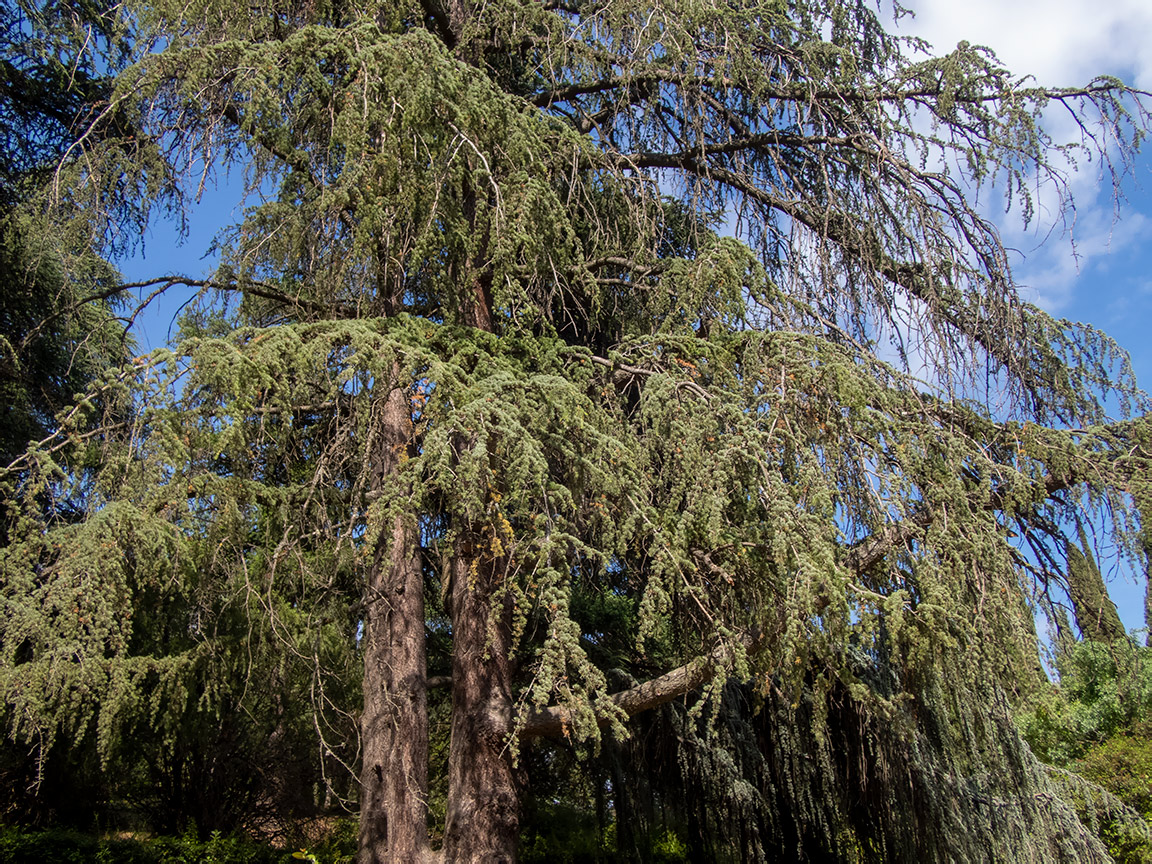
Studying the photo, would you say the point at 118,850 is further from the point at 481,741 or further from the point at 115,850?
the point at 481,741

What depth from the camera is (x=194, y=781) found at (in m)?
10.5

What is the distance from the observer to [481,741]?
19.4 feet

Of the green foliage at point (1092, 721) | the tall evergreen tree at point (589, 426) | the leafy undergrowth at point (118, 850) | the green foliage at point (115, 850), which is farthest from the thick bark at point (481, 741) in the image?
the green foliage at point (1092, 721)

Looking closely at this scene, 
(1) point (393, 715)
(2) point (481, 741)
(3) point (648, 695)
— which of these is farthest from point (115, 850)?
(3) point (648, 695)

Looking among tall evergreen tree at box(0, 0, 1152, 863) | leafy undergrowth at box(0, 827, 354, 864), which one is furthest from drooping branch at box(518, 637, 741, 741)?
leafy undergrowth at box(0, 827, 354, 864)

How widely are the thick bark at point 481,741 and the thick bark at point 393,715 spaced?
11.7 inches

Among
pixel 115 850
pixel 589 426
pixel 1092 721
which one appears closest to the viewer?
pixel 589 426

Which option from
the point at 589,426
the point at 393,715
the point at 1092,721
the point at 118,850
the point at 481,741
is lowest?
the point at 118,850

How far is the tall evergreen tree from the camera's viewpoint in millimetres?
4770

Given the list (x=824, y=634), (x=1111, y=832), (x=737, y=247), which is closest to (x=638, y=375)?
(x=737, y=247)

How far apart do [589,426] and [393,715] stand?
Answer: 2.59m

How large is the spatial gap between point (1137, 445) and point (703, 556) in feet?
9.11

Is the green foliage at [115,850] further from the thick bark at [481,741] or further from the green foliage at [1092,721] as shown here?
the green foliage at [1092,721]

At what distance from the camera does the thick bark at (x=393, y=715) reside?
6.00 metres
